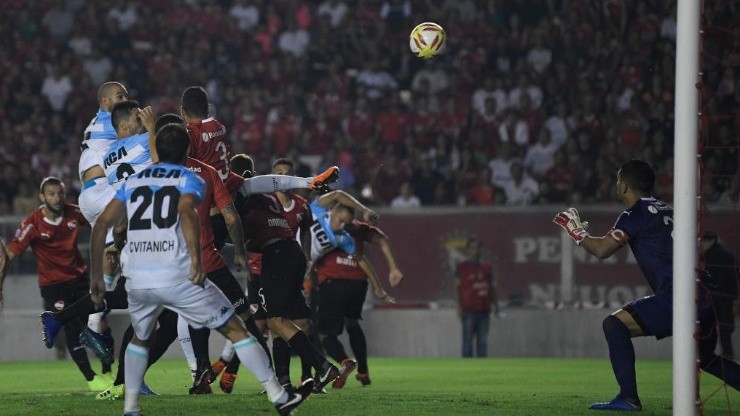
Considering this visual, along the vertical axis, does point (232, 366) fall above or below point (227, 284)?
below

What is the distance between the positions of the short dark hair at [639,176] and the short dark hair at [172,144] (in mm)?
3354

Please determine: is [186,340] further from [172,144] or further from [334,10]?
[334,10]

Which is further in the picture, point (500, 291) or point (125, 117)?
point (500, 291)

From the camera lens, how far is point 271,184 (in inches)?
420

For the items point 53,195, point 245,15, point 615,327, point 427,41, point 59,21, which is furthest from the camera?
point 59,21

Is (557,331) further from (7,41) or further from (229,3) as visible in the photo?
(7,41)

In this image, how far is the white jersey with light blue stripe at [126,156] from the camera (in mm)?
10492

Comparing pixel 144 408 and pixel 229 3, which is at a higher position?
pixel 229 3

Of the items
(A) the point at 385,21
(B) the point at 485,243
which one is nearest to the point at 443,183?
(B) the point at 485,243

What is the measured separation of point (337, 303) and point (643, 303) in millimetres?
4825

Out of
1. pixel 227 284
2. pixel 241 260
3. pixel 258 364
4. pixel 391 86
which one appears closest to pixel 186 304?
pixel 258 364

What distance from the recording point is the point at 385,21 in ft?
81.3

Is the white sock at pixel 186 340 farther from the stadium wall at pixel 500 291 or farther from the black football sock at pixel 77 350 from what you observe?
the stadium wall at pixel 500 291

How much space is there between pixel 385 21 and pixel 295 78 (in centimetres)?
204
